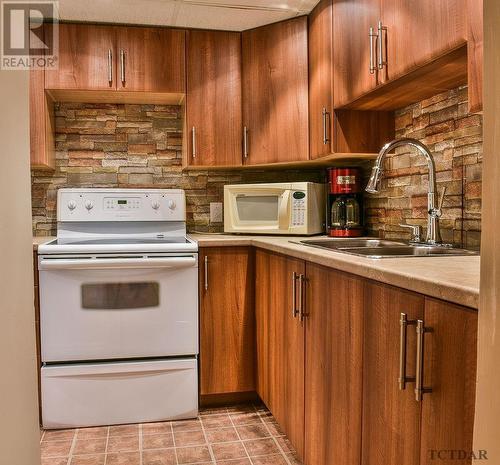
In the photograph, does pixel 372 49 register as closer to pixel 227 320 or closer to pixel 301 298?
pixel 301 298

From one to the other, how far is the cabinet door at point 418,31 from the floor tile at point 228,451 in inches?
63.6

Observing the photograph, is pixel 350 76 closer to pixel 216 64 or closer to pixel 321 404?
pixel 216 64

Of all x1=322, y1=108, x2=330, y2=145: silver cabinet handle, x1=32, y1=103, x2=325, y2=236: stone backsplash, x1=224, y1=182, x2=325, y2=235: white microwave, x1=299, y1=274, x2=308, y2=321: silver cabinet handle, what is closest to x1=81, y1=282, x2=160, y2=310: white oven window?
x1=224, y1=182, x2=325, y2=235: white microwave

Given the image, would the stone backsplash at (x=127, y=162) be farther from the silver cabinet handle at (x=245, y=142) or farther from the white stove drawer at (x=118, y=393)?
the white stove drawer at (x=118, y=393)

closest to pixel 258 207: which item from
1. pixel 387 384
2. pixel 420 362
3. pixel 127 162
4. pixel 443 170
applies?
pixel 127 162

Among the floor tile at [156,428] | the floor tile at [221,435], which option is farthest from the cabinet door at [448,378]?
the floor tile at [156,428]

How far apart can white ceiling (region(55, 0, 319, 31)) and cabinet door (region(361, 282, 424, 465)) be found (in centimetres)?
176

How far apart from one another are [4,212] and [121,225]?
2.22 m

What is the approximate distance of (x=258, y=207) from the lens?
113 inches

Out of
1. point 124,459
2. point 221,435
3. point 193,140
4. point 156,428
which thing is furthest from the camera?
point 193,140

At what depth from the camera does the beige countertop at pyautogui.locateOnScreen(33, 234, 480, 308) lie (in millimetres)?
958

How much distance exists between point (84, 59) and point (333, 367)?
2.08 meters

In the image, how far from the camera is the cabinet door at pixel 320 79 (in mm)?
2416

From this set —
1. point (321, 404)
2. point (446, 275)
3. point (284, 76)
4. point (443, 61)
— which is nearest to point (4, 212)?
point (446, 275)
